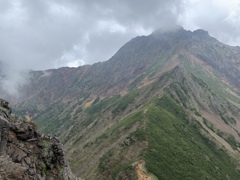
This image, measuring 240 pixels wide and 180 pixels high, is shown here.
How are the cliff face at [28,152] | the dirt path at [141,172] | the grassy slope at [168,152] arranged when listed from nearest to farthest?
the cliff face at [28,152] < the dirt path at [141,172] < the grassy slope at [168,152]

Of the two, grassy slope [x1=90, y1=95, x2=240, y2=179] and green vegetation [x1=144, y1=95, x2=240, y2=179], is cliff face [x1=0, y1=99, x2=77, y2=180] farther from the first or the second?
green vegetation [x1=144, y1=95, x2=240, y2=179]

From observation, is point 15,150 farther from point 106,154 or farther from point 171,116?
point 171,116

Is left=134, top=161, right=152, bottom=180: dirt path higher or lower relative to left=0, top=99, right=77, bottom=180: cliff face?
higher

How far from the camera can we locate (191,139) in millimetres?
182625

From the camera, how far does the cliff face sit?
41.1 m

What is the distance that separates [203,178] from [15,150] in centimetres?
11521

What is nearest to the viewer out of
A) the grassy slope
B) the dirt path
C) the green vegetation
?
the dirt path

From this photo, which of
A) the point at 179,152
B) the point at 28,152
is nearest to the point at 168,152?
the point at 179,152

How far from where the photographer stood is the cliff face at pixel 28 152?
41053mm

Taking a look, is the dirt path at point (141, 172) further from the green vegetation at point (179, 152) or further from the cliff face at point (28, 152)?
the cliff face at point (28, 152)

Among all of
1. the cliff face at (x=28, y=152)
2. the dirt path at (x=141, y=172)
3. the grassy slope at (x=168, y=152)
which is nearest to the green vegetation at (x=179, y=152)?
the grassy slope at (x=168, y=152)

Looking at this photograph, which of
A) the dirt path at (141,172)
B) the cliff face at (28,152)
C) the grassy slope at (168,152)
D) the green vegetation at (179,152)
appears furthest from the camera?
the green vegetation at (179,152)

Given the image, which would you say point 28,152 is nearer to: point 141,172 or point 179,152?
point 141,172

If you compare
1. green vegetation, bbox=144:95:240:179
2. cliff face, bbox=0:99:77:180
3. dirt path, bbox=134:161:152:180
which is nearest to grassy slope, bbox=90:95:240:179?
green vegetation, bbox=144:95:240:179
